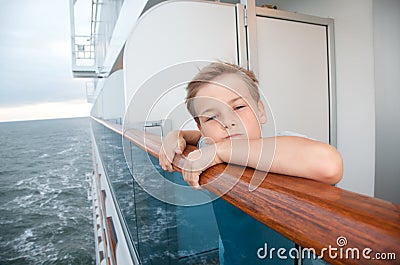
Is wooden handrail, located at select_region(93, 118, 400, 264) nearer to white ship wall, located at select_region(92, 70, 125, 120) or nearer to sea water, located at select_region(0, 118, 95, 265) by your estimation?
white ship wall, located at select_region(92, 70, 125, 120)

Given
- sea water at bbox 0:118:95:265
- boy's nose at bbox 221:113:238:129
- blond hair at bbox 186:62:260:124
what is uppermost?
blond hair at bbox 186:62:260:124

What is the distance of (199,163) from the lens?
432 millimetres

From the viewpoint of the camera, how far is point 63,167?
63.0ft

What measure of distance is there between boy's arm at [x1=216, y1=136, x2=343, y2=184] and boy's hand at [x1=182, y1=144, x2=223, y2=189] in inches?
1.8

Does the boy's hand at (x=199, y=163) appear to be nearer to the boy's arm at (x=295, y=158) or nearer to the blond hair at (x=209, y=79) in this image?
the boy's arm at (x=295, y=158)

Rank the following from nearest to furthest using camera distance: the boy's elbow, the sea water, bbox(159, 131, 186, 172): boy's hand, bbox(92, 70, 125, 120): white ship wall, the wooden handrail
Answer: the wooden handrail < the boy's elbow < bbox(159, 131, 186, 172): boy's hand < bbox(92, 70, 125, 120): white ship wall < the sea water

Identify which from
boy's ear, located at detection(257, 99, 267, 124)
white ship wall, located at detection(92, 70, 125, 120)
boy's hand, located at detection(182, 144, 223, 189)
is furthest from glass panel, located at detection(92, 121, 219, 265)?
white ship wall, located at detection(92, 70, 125, 120)

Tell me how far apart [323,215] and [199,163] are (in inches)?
9.6

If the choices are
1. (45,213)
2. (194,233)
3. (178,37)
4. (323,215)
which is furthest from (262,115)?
(45,213)

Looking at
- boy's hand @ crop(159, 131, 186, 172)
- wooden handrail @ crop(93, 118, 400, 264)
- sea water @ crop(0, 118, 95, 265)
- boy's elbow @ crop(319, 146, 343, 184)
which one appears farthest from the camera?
sea water @ crop(0, 118, 95, 265)

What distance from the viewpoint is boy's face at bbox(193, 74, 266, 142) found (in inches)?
22.6

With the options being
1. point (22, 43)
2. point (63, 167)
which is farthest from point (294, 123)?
point (63, 167)

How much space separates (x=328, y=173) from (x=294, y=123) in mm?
1312

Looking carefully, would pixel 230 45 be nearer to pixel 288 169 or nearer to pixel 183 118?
pixel 183 118
